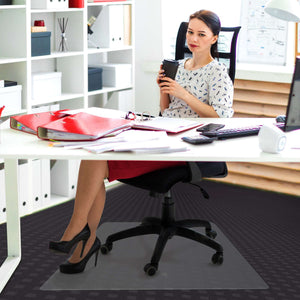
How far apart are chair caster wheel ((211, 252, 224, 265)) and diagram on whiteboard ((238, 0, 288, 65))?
6.49ft

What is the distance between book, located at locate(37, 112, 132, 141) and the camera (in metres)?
2.28

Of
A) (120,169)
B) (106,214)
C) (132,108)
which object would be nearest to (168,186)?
(120,169)

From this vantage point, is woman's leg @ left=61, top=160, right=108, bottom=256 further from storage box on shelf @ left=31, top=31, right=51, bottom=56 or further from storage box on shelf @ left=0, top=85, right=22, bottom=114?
storage box on shelf @ left=31, top=31, right=51, bottom=56

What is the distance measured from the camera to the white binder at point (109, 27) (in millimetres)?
4262

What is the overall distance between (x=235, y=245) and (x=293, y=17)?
1.29 metres

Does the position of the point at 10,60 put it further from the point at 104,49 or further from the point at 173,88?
the point at 173,88

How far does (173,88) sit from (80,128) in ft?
2.45

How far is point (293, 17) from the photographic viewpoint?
8.93 feet

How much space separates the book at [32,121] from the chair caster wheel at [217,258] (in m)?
1.06

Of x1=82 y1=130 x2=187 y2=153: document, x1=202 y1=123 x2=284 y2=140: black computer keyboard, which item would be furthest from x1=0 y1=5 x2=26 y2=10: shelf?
x1=202 y1=123 x2=284 y2=140: black computer keyboard

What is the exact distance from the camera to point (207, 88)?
3.12 metres

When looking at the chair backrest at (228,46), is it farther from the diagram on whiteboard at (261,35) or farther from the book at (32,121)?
the diagram on whiteboard at (261,35)

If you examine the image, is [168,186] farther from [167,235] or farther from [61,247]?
[61,247]

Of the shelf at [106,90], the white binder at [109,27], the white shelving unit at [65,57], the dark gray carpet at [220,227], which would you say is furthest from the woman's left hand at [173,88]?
the white binder at [109,27]
